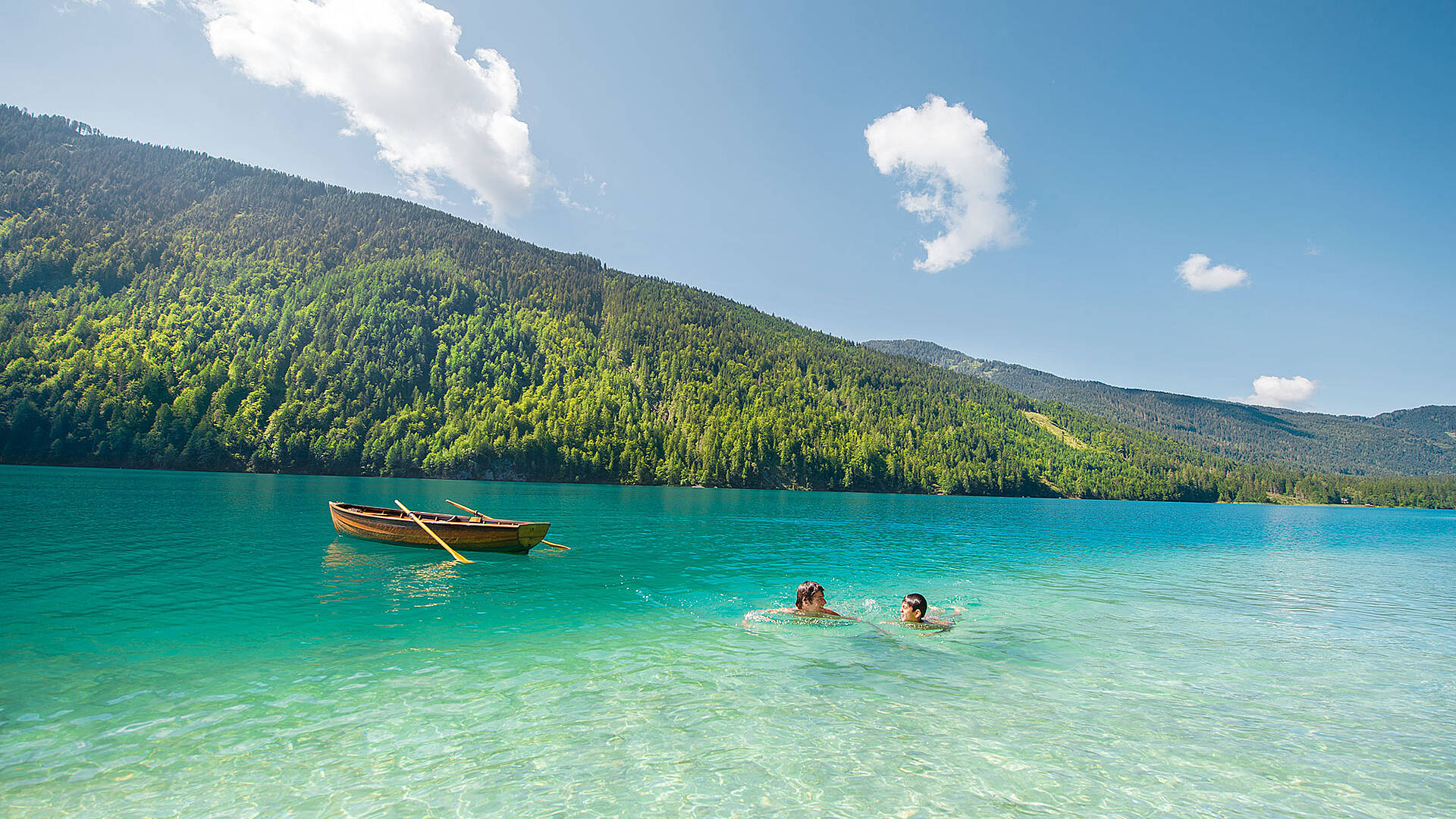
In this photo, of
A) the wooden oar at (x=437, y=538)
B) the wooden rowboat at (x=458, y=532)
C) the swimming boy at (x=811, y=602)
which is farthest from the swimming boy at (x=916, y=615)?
the wooden oar at (x=437, y=538)

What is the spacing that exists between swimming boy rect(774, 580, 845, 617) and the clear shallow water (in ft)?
3.00

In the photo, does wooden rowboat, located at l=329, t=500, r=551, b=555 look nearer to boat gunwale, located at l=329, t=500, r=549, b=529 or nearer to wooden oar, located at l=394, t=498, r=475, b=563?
boat gunwale, located at l=329, t=500, r=549, b=529

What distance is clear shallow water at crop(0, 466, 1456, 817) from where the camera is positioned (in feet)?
30.8

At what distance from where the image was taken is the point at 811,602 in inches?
858

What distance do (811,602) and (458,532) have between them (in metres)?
22.7

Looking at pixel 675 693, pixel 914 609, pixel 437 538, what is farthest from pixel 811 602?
pixel 437 538

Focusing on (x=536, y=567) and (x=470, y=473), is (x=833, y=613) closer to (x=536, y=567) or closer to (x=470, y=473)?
(x=536, y=567)

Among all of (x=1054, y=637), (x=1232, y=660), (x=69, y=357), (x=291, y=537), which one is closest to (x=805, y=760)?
(x=1054, y=637)

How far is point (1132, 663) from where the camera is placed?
17.5 meters

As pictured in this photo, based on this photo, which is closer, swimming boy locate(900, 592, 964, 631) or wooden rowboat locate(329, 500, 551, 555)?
swimming boy locate(900, 592, 964, 631)

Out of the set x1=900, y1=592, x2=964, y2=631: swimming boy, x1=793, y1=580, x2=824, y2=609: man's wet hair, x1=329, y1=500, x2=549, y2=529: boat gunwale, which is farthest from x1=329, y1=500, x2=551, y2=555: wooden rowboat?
x1=900, y1=592, x2=964, y2=631: swimming boy

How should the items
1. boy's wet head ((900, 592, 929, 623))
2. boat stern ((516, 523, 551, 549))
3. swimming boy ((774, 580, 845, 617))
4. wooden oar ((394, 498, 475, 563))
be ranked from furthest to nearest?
1. boat stern ((516, 523, 551, 549))
2. wooden oar ((394, 498, 475, 563))
3. swimming boy ((774, 580, 845, 617))
4. boy's wet head ((900, 592, 929, 623))

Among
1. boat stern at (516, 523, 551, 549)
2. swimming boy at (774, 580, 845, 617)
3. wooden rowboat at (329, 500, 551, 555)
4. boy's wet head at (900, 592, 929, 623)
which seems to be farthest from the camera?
boat stern at (516, 523, 551, 549)

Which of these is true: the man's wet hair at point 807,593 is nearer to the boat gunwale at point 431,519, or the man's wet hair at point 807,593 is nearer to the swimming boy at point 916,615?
the swimming boy at point 916,615
